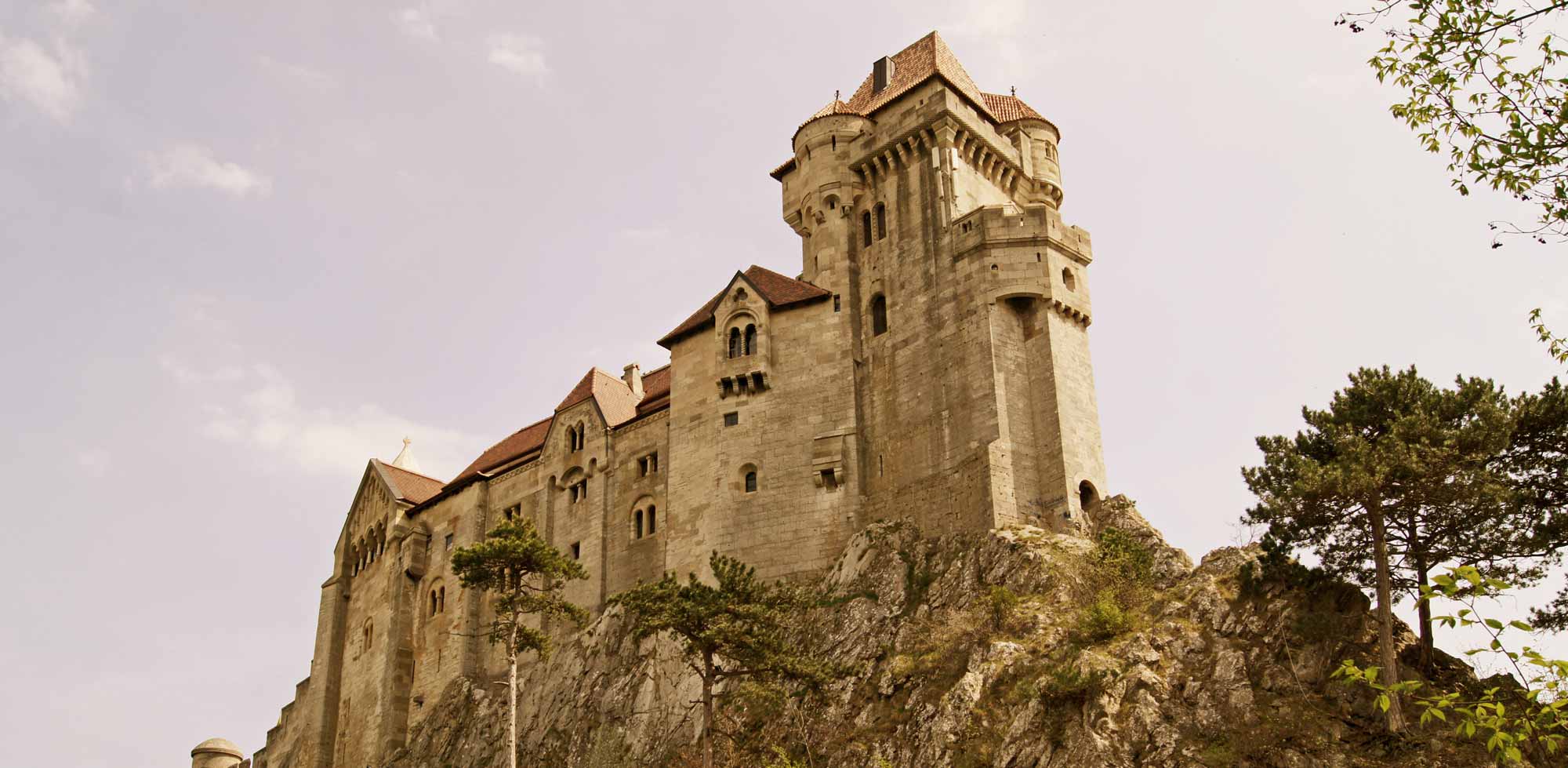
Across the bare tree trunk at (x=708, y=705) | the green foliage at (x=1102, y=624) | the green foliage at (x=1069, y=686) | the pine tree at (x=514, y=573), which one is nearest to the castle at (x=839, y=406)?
the green foliage at (x=1102, y=624)

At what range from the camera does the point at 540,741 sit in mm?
53219

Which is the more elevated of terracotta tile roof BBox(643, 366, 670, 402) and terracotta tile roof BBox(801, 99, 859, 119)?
terracotta tile roof BBox(801, 99, 859, 119)

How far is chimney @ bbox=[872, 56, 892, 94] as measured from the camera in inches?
2477

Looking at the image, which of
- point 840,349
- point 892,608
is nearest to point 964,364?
point 840,349

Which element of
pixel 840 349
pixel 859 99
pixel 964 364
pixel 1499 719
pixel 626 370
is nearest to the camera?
pixel 1499 719

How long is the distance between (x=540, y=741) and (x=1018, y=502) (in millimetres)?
21564

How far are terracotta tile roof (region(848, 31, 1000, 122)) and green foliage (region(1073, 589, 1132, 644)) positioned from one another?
26.7m

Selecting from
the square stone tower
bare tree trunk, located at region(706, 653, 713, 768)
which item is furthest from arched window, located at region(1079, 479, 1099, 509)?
bare tree trunk, located at region(706, 653, 713, 768)

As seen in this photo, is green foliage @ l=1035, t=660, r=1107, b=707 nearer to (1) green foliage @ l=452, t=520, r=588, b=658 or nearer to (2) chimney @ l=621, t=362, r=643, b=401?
(1) green foliage @ l=452, t=520, r=588, b=658

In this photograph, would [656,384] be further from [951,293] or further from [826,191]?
[951,293]

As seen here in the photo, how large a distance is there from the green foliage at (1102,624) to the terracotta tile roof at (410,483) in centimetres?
4154

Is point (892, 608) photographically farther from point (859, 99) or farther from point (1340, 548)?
point (859, 99)

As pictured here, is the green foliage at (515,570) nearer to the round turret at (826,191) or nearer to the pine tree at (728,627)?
the pine tree at (728,627)

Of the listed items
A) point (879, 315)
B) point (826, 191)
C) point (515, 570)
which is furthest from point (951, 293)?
point (515, 570)
